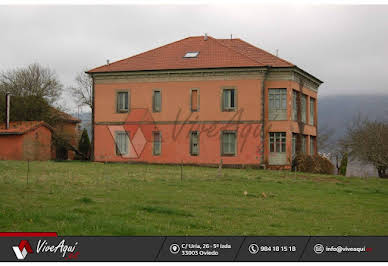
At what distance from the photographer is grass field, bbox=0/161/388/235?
11.0m

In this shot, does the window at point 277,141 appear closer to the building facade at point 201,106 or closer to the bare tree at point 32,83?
the building facade at point 201,106

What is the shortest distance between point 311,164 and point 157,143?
10.5 meters

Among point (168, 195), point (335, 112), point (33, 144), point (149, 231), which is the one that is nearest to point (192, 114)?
point (33, 144)

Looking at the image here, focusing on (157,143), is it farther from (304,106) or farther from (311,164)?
(304,106)

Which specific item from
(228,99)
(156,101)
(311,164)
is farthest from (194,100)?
(311,164)

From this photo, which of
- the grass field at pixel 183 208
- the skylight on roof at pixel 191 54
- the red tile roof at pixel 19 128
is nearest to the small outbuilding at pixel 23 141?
the red tile roof at pixel 19 128

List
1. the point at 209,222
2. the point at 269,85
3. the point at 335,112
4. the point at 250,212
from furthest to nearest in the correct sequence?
the point at 335,112, the point at 269,85, the point at 250,212, the point at 209,222

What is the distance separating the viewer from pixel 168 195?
16797 millimetres

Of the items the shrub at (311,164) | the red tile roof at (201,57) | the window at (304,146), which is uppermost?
the red tile roof at (201,57)

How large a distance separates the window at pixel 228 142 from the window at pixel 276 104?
276 cm

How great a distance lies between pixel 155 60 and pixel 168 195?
77.1 feet

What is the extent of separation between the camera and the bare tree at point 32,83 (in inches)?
1886

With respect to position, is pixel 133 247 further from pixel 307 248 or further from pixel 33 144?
pixel 33 144

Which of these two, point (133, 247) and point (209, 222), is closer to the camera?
point (133, 247)
